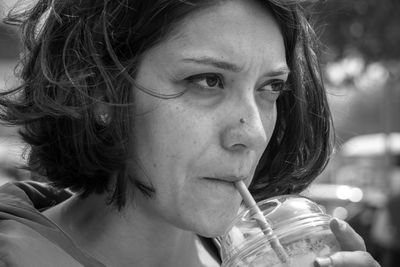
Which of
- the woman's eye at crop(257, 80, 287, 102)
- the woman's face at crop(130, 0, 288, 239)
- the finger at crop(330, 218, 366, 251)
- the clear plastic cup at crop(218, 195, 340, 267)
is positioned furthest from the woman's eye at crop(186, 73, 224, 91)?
the finger at crop(330, 218, 366, 251)

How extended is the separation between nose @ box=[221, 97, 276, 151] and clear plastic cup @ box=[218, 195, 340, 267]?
0.48 ft

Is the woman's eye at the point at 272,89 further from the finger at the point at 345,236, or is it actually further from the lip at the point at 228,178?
the finger at the point at 345,236

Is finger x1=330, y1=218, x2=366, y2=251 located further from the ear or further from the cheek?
the ear

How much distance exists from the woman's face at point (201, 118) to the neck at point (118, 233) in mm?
153

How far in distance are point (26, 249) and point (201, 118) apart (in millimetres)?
493

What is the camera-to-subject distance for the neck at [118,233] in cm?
186

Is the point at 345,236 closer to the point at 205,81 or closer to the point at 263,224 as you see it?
the point at 263,224

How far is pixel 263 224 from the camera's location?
5.21 feet

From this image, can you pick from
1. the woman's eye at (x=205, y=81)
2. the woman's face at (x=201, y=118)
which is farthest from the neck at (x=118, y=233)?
the woman's eye at (x=205, y=81)

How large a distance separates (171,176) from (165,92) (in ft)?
0.65

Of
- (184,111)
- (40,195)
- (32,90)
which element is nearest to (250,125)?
(184,111)

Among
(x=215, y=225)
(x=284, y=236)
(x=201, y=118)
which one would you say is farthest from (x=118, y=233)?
(x=284, y=236)

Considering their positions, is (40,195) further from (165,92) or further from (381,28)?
(381,28)

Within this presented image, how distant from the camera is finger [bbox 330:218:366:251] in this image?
1.54m
